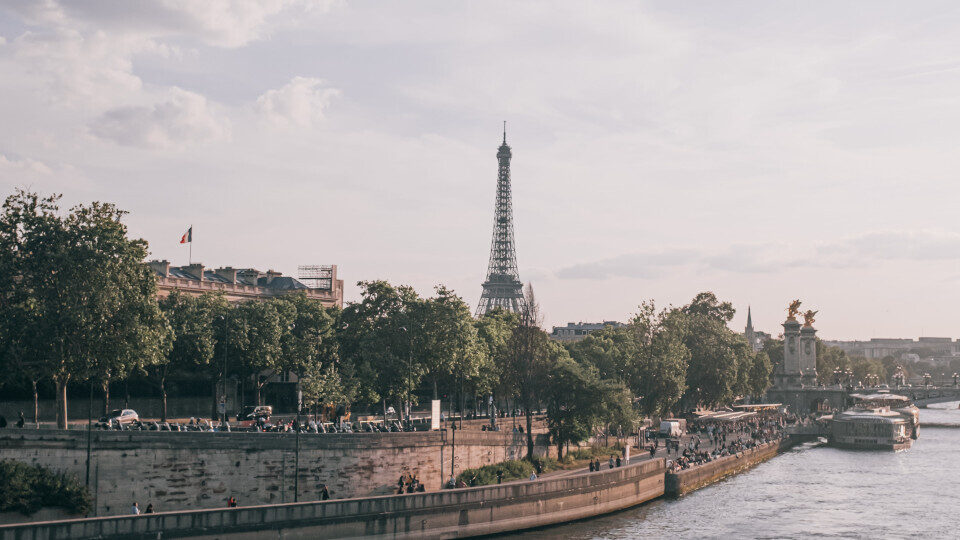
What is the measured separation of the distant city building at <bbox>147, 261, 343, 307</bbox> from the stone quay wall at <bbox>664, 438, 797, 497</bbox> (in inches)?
1803

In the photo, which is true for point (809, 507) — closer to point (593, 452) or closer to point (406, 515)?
point (593, 452)

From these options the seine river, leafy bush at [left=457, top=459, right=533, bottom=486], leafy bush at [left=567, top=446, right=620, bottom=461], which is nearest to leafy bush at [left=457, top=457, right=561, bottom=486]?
leafy bush at [left=457, top=459, right=533, bottom=486]

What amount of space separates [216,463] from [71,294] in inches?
576

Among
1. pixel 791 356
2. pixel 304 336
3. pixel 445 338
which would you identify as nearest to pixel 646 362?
pixel 445 338

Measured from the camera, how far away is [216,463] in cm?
5247

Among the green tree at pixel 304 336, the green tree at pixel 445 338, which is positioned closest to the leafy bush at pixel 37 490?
the green tree at pixel 304 336

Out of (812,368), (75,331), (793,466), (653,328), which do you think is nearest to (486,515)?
→ (75,331)

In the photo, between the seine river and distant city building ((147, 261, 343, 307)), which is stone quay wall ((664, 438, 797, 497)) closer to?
the seine river

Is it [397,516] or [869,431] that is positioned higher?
[397,516]

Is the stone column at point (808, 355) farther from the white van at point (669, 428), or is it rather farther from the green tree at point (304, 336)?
the green tree at point (304, 336)

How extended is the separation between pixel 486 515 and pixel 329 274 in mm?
83559

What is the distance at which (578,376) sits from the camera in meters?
75.1

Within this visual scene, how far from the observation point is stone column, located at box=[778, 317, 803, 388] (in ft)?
561

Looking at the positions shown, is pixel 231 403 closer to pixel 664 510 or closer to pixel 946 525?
pixel 664 510
